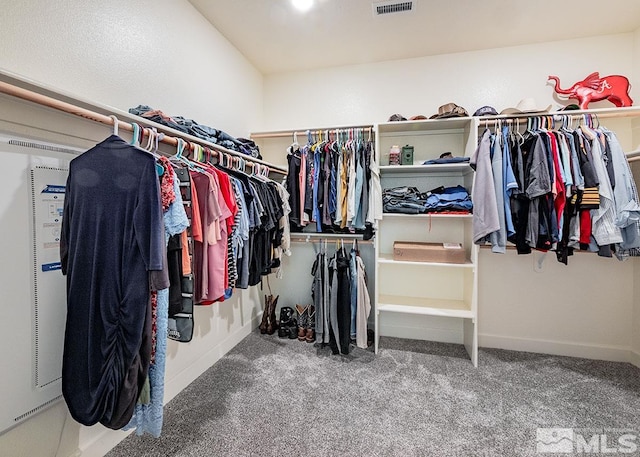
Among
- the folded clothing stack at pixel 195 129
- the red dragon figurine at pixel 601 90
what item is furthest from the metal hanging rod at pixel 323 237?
the red dragon figurine at pixel 601 90

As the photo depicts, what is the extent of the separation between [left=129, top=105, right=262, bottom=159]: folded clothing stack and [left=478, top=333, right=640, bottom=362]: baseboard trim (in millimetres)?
2624

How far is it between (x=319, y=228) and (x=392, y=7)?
5.62 feet

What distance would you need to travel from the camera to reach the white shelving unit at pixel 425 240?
2.41m

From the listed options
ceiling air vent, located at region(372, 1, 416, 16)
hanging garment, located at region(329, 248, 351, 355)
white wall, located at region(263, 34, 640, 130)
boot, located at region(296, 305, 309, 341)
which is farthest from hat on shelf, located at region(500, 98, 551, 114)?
boot, located at region(296, 305, 309, 341)

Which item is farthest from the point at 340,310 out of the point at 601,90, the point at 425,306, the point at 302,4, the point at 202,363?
the point at 601,90

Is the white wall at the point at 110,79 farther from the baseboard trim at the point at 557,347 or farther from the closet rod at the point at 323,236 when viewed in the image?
the baseboard trim at the point at 557,347

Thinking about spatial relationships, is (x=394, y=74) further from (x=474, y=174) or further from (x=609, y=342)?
(x=609, y=342)

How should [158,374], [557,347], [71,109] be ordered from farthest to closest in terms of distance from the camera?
[557,347] → [158,374] → [71,109]

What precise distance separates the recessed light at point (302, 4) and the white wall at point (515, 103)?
2.94 feet

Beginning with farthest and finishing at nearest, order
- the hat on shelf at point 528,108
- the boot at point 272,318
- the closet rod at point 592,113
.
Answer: the boot at point 272,318
the hat on shelf at point 528,108
the closet rod at point 592,113

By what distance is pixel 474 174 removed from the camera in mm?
2191

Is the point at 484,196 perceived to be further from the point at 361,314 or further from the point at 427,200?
the point at 361,314

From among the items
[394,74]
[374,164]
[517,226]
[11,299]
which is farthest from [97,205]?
[394,74]

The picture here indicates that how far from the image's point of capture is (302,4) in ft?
6.45
